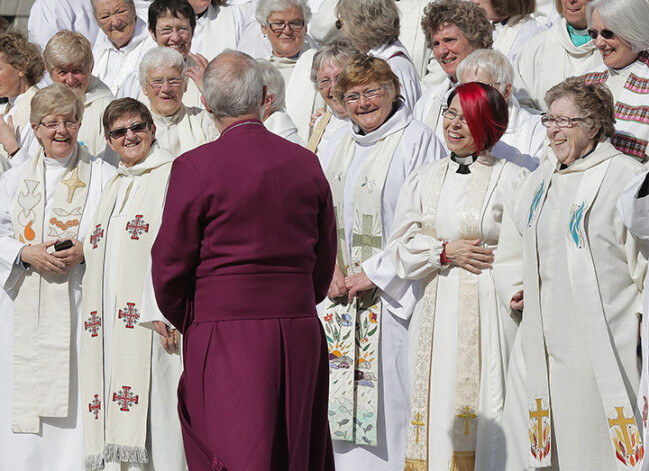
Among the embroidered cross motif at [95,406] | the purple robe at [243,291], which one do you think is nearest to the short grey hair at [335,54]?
the embroidered cross motif at [95,406]

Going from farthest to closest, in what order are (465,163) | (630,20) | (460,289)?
(465,163)
(460,289)
(630,20)

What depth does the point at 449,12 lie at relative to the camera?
27.1 feet

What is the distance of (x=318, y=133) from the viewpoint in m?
8.64

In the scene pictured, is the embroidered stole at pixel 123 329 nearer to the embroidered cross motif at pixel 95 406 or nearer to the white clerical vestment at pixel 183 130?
the embroidered cross motif at pixel 95 406

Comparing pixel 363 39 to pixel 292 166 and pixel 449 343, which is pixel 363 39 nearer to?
pixel 449 343

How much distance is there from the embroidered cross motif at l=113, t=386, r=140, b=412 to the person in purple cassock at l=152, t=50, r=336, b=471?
2.14 meters

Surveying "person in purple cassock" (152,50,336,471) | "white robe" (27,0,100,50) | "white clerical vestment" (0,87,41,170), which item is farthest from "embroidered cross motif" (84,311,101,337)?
"white robe" (27,0,100,50)

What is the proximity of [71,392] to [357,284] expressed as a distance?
209 centimetres

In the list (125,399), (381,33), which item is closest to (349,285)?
(125,399)

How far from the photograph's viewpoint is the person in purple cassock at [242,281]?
554 centimetres

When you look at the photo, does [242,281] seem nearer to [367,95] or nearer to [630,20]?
[367,95]

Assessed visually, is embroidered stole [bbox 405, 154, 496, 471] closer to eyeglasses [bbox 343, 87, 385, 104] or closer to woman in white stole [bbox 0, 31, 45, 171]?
eyeglasses [bbox 343, 87, 385, 104]

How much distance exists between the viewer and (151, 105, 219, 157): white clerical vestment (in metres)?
8.77

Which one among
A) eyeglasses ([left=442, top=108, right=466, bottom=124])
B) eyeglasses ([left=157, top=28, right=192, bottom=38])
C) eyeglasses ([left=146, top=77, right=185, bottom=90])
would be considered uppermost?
eyeglasses ([left=157, top=28, right=192, bottom=38])
